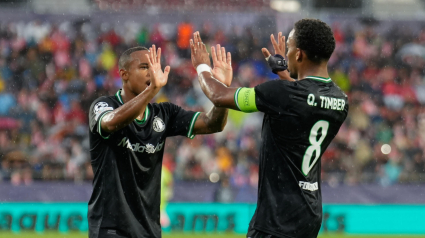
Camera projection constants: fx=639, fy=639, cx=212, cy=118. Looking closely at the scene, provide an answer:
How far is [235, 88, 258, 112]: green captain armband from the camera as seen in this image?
433 centimetres

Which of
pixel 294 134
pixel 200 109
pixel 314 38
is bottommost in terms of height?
pixel 294 134

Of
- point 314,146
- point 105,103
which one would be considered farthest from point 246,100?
point 105,103

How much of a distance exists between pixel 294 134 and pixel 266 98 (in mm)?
310

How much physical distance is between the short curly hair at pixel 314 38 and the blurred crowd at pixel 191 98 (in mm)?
10611

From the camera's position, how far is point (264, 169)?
4371mm

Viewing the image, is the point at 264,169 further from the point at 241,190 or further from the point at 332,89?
the point at 241,190

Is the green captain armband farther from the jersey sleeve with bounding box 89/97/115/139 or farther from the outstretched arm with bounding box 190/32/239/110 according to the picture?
the jersey sleeve with bounding box 89/97/115/139

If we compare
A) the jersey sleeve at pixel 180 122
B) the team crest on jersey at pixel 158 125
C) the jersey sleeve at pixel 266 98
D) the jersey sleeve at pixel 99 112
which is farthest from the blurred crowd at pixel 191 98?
the jersey sleeve at pixel 266 98

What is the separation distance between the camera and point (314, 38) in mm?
4309

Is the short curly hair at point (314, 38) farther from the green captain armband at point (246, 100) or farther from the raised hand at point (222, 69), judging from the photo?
the raised hand at point (222, 69)

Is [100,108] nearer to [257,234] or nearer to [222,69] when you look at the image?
[222,69]

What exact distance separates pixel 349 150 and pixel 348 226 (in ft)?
9.69

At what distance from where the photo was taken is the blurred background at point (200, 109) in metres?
14.2

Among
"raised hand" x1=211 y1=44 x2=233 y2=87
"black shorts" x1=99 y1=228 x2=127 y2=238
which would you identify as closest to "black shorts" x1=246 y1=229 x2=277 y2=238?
"black shorts" x1=99 y1=228 x2=127 y2=238
